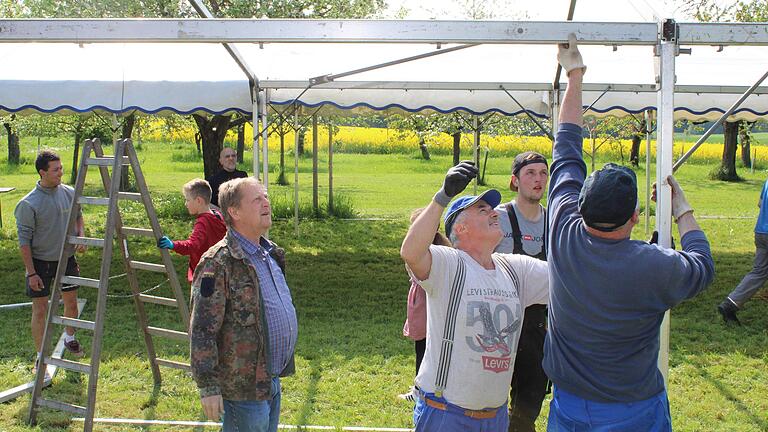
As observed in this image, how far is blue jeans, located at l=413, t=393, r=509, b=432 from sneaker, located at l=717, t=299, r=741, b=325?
5.68 m

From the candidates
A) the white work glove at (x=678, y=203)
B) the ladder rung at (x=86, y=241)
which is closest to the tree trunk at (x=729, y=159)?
the ladder rung at (x=86, y=241)

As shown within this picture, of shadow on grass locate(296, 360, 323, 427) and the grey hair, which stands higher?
the grey hair

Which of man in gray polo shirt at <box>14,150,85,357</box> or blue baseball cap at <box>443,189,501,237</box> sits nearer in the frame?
blue baseball cap at <box>443,189,501,237</box>

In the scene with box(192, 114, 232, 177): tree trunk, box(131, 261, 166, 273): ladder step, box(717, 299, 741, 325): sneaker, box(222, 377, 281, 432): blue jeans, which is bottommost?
box(717, 299, 741, 325): sneaker

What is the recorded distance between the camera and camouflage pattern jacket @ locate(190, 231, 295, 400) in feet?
10.2

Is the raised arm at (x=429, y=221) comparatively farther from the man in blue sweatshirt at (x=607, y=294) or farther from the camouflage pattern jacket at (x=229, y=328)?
the camouflage pattern jacket at (x=229, y=328)

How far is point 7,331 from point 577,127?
6279 millimetres

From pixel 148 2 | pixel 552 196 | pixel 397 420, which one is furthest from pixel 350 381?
pixel 148 2

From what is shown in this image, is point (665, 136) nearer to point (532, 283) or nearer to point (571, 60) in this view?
point (571, 60)

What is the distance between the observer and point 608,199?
94.7 inches

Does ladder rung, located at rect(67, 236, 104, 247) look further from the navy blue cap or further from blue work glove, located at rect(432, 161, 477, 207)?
the navy blue cap

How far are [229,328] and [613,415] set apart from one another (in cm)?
153

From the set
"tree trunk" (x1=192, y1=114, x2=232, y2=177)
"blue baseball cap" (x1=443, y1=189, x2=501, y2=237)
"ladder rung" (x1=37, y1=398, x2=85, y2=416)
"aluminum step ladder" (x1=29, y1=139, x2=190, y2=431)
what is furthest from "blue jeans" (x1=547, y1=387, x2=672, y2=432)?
"tree trunk" (x1=192, y1=114, x2=232, y2=177)

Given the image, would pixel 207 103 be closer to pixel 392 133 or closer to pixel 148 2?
pixel 148 2
